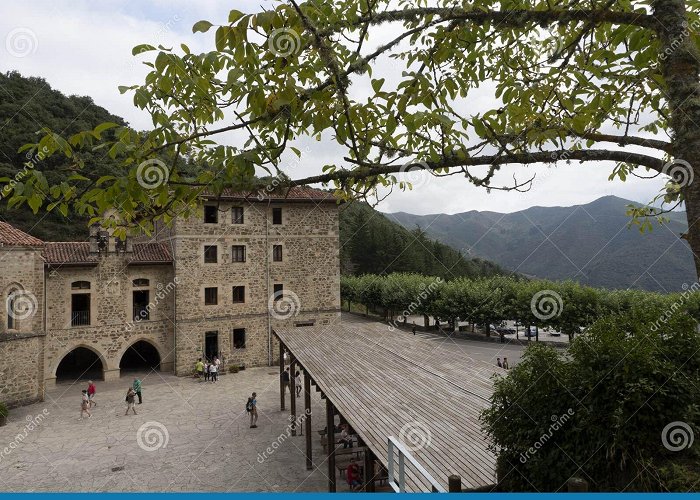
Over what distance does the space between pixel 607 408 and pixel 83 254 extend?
22.6 m

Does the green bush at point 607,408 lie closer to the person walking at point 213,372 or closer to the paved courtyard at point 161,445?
the paved courtyard at point 161,445

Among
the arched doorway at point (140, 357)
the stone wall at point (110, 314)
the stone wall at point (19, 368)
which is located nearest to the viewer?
the stone wall at point (19, 368)

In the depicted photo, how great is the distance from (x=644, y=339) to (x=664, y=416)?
28.2 inches

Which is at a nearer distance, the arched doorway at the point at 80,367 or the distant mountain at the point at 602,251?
the arched doorway at the point at 80,367

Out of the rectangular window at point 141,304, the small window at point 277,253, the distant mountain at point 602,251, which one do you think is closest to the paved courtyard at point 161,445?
the rectangular window at point 141,304

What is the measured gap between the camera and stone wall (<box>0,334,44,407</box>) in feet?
53.4

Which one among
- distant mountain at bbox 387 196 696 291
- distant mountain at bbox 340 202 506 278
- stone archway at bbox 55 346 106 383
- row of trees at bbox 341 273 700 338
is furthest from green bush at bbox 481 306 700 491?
distant mountain at bbox 340 202 506 278

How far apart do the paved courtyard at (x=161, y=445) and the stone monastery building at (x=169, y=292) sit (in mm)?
2478

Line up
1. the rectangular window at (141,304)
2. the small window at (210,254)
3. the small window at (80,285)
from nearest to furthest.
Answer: the small window at (80,285) → the rectangular window at (141,304) → the small window at (210,254)

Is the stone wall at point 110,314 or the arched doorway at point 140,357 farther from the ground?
the stone wall at point 110,314

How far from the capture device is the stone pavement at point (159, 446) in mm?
10820

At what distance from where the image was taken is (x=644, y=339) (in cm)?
413

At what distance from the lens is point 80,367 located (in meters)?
23.5

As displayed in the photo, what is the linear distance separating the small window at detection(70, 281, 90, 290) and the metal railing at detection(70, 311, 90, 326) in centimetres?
117
